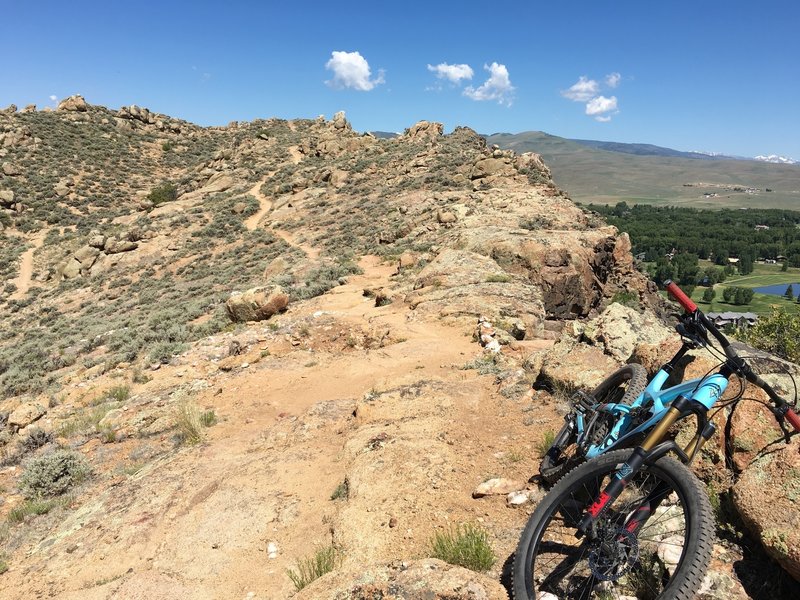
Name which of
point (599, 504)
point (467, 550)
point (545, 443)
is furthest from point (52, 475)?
point (599, 504)

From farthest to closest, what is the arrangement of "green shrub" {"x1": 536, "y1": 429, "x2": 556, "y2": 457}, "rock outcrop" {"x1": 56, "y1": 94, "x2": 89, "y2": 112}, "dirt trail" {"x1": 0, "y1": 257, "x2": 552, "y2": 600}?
"rock outcrop" {"x1": 56, "y1": 94, "x2": 89, "y2": 112} < "green shrub" {"x1": 536, "y1": 429, "x2": 556, "y2": 457} < "dirt trail" {"x1": 0, "y1": 257, "x2": 552, "y2": 600}

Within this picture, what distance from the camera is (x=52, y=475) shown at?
24.3 feet

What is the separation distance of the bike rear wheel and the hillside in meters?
0.34

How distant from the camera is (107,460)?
26.7ft

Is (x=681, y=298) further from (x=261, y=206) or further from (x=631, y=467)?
(x=261, y=206)

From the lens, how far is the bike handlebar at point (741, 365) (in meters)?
3.09

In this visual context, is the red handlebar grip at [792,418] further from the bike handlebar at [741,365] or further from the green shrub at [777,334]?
the green shrub at [777,334]

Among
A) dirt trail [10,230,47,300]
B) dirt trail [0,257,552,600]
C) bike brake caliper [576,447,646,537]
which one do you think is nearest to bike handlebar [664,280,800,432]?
bike brake caliper [576,447,646,537]

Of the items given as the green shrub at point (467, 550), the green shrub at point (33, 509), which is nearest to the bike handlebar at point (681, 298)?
the green shrub at point (467, 550)

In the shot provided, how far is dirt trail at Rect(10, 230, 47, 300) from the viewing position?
100 feet

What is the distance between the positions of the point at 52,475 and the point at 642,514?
849 centimetres

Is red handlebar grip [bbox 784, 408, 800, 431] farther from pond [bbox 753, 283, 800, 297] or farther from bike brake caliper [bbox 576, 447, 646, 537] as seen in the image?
pond [bbox 753, 283, 800, 297]

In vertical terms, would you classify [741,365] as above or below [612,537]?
above

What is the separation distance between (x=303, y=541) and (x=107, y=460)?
5167mm
